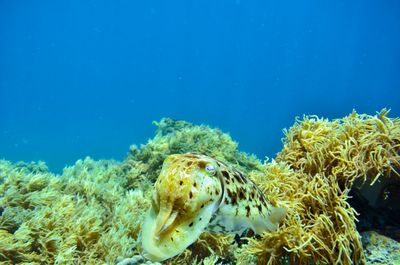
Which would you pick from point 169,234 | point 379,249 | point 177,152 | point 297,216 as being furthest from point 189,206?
point 177,152

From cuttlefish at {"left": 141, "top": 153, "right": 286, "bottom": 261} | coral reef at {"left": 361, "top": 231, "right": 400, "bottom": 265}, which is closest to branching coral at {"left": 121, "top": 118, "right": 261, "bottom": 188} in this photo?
coral reef at {"left": 361, "top": 231, "right": 400, "bottom": 265}

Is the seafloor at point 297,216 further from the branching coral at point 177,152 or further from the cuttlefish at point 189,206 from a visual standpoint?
the branching coral at point 177,152

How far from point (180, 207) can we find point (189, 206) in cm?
6

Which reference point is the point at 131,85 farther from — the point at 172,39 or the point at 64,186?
the point at 64,186

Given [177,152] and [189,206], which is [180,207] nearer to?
[189,206]

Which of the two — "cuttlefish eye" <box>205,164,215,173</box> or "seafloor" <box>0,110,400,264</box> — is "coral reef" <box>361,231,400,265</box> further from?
"cuttlefish eye" <box>205,164,215,173</box>

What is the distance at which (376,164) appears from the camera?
11.3 ft

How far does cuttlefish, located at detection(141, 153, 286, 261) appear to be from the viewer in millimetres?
2008

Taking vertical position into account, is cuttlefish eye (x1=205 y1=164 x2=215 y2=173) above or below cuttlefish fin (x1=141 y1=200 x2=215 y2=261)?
above

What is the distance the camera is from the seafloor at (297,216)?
306cm

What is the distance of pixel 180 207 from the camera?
2.07 m

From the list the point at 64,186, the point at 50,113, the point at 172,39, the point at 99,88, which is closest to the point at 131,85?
the point at 99,88

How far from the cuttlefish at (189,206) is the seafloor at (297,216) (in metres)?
0.74

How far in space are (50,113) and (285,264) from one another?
6085 inches
